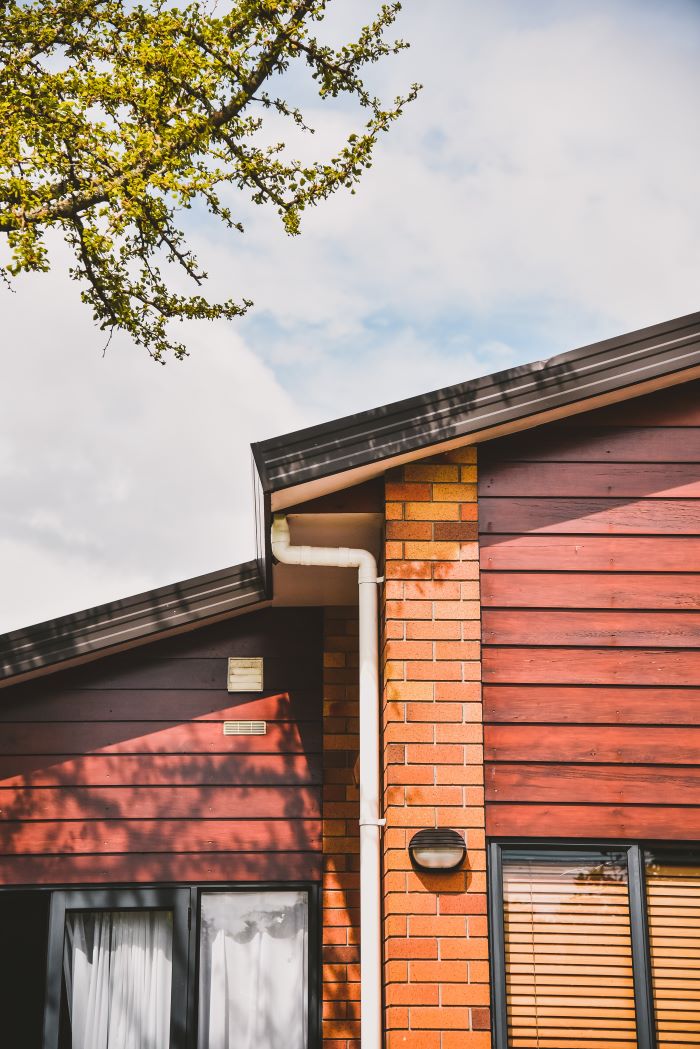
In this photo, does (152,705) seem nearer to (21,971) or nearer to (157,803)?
(157,803)

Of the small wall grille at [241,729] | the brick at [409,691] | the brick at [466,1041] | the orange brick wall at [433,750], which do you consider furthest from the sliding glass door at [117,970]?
the brick at [409,691]

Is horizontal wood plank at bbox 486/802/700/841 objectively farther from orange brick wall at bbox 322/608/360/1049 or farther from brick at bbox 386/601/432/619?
orange brick wall at bbox 322/608/360/1049

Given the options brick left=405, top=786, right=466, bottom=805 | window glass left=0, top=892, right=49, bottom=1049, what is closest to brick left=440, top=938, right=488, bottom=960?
brick left=405, top=786, right=466, bottom=805

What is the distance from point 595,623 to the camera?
4992mm

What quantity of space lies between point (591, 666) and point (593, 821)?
702mm

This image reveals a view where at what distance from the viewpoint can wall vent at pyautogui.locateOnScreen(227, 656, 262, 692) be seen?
20.8 feet

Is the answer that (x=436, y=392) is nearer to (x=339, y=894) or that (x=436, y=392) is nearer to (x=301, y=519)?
(x=301, y=519)

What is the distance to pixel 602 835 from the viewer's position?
469 cm

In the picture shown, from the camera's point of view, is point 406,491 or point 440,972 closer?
point 440,972

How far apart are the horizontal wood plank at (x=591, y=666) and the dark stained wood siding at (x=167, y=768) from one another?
1.75 metres

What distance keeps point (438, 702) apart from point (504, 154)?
8.42 metres

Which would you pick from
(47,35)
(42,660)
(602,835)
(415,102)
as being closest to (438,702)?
(602,835)

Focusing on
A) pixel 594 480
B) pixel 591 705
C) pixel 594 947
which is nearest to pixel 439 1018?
pixel 594 947

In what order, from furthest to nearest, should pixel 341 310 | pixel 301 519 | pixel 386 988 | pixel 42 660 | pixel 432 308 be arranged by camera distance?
1. pixel 341 310
2. pixel 432 308
3. pixel 42 660
4. pixel 301 519
5. pixel 386 988
